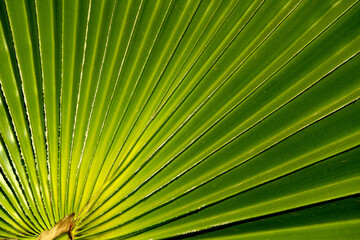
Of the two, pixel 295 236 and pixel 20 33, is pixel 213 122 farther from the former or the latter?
pixel 20 33

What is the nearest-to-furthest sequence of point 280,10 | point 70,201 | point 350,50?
point 350,50 < point 280,10 < point 70,201

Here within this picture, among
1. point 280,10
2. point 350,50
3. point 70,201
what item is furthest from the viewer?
point 70,201

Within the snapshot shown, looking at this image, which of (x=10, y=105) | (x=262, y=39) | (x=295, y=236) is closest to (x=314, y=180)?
(x=295, y=236)

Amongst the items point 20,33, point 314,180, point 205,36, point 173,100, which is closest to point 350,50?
point 314,180

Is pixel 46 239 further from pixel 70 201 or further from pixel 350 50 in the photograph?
pixel 350 50

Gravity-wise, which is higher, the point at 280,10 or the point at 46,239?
the point at 280,10

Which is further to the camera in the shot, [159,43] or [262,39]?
[159,43]

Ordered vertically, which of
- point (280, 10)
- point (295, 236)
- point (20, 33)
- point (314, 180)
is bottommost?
point (295, 236)
